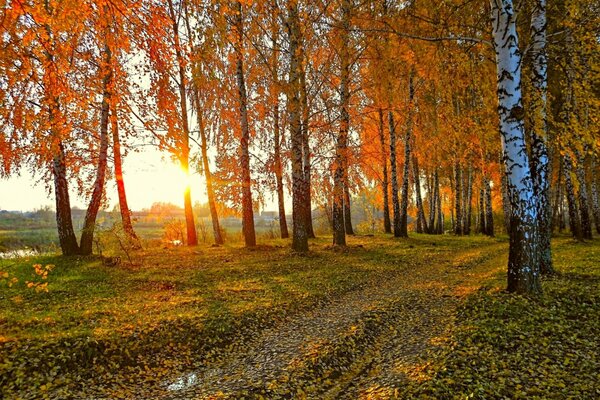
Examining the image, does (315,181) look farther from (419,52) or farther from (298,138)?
(419,52)

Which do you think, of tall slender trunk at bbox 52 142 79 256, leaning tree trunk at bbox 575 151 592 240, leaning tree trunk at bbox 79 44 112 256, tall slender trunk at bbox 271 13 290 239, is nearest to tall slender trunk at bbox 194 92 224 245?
tall slender trunk at bbox 271 13 290 239

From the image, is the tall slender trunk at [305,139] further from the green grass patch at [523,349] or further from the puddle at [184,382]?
the puddle at [184,382]

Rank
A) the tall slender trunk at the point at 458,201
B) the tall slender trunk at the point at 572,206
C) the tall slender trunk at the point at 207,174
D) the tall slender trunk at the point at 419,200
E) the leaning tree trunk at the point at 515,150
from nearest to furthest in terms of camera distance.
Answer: the leaning tree trunk at the point at 515,150
the tall slender trunk at the point at 572,206
the tall slender trunk at the point at 207,174
the tall slender trunk at the point at 458,201
the tall slender trunk at the point at 419,200

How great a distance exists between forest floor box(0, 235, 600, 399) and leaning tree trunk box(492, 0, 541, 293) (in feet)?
2.46

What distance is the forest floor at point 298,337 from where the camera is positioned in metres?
4.83

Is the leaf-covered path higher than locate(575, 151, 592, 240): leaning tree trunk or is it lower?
lower

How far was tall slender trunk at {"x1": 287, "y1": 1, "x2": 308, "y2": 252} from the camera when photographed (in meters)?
12.7

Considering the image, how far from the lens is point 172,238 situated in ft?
69.1

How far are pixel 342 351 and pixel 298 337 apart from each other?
0.96 m

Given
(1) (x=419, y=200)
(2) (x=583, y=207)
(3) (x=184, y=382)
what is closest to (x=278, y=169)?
(3) (x=184, y=382)

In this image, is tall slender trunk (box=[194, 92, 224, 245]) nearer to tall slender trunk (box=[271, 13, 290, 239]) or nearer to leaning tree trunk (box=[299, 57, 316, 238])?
tall slender trunk (box=[271, 13, 290, 239])

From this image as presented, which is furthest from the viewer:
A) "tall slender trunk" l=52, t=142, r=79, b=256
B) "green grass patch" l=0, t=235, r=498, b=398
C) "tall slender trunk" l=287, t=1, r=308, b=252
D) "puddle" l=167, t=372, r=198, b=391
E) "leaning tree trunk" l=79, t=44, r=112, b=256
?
"leaning tree trunk" l=79, t=44, r=112, b=256

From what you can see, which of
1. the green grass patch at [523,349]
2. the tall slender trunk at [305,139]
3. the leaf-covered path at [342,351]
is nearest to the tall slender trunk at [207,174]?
the tall slender trunk at [305,139]

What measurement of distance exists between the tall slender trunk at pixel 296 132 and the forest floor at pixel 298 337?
3950mm
